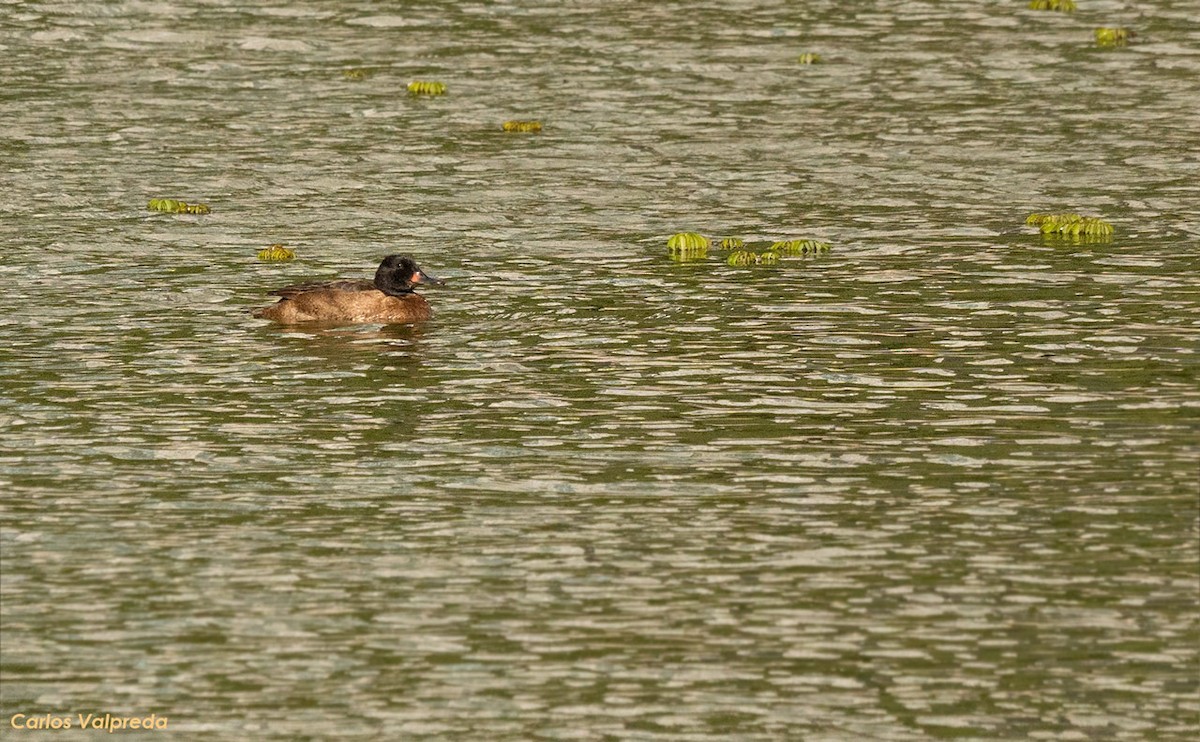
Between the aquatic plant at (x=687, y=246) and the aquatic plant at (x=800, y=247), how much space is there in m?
0.89

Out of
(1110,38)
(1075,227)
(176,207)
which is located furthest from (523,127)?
(1110,38)

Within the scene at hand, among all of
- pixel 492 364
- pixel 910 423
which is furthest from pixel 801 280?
pixel 910 423

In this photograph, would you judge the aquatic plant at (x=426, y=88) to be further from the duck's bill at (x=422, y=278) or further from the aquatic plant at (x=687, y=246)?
the duck's bill at (x=422, y=278)

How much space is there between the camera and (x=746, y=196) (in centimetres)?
3369

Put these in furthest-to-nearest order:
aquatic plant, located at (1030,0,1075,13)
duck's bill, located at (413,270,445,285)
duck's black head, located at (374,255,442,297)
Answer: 1. aquatic plant, located at (1030,0,1075,13)
2. duck's bill, located at (413,270,445,285)
3. duck's black head, located at (374,255,442,297)

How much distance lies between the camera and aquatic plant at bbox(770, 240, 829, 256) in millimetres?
29766

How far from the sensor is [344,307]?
26797 mm

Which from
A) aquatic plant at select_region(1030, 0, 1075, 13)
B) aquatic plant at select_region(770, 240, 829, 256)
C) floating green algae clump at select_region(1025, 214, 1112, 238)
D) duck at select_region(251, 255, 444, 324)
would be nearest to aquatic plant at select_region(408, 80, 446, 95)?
aquatic plant at select_region(770, 240, 829, 256)

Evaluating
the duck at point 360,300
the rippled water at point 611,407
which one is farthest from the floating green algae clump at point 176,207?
the duck at point 360,300

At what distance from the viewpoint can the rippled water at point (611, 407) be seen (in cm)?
1520

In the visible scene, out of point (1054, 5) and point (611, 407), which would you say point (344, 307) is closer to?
point (611, 407)

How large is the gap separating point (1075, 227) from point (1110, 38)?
1577cm

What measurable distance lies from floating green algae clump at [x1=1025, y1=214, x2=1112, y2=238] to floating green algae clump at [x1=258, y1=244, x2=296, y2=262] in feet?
31.9

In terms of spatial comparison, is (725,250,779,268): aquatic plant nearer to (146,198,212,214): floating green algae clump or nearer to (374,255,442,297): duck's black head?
(374,255,442,297): duck's black head
